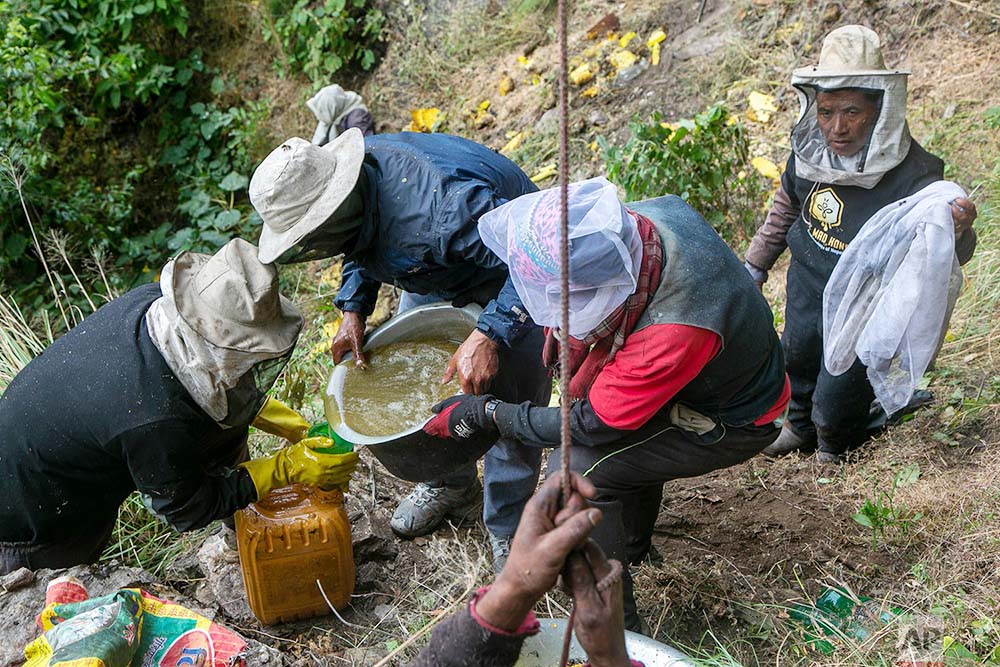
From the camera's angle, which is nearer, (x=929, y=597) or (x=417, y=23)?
(x=929, y=597)

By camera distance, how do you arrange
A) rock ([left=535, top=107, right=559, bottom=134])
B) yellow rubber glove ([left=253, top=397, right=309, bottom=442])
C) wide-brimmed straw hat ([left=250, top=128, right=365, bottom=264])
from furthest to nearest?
rock ([left=535, top=107, right=559, bottom=134]) → yellow rubber glove ([left=253, top=397, right=309, bottom=442]) → wide-brimmed straw hat ([left=250, top=128, right=365, bottom=264])

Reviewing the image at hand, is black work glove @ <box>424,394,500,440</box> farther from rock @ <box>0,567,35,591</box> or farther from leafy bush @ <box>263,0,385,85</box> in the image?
leafy bush @ <box>263,0,385,85</box>

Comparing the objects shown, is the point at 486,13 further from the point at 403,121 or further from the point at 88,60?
the point at 88,60

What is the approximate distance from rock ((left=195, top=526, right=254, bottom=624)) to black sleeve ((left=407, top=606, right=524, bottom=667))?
2.01 m

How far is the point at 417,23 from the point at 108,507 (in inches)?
246

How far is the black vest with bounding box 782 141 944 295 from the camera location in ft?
11.2

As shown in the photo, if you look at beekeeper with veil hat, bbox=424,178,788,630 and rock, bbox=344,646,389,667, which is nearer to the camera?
beekeeper with veil hat, bbox=424,178,788,630

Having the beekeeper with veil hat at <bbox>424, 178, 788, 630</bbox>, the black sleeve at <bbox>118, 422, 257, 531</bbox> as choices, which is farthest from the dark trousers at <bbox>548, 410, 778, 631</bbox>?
the black sleeve at <bbox>118, 422, 257, 531</bbox>

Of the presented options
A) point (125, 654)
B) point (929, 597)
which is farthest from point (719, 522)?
point (125, 654)

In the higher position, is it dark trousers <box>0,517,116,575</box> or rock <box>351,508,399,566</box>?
dark trousers <box>0,517,116,575</box>

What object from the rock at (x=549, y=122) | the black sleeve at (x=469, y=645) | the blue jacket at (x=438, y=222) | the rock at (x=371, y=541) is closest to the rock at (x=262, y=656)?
the rock at (x=371, y=541)

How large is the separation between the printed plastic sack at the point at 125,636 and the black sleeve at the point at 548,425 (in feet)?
3.57

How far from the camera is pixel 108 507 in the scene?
328 centimetres

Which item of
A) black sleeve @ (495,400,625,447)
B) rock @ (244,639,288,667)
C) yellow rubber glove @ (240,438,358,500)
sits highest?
black sleeve @ (495,400,625,447)
